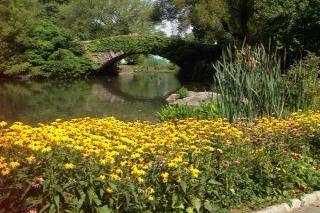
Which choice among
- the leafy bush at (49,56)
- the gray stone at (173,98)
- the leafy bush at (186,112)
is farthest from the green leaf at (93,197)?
the leafy bush at (49,56)

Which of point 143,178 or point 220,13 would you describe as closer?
point 143,178

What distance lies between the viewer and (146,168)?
5086 mm

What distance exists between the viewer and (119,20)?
59.1m

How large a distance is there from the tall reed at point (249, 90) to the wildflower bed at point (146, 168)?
8.29ft

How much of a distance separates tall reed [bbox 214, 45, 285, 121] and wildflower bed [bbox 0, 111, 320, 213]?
8.29 feet

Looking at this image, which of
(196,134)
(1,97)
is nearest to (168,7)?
(1,97)

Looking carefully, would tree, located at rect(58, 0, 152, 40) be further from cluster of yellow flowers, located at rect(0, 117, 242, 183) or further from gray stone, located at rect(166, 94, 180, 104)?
cluster of yellow flowers, located at rect(0, 117, 242, 183)

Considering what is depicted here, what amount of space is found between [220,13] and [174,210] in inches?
1196

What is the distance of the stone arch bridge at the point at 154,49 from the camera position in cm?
4631

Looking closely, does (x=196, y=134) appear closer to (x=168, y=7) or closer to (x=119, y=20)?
(x=168, y=7)

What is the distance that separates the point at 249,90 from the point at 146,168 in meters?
5.09

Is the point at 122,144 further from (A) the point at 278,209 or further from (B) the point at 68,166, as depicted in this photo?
(A) the point at 278,209

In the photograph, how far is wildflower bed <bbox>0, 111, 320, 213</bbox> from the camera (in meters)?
4.60

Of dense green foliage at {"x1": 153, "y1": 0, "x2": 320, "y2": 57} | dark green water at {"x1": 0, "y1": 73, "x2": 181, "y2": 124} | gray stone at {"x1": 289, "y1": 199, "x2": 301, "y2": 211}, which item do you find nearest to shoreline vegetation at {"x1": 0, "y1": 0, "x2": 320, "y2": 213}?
gray stone at {"x1": 289, "y1": 199, "x2": 301, "y2": 211}
